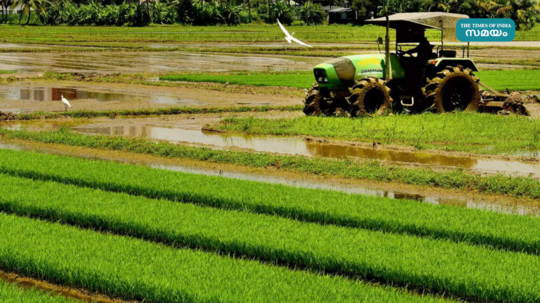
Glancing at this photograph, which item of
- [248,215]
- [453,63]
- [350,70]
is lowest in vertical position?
[248,215]

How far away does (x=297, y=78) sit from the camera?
26562mm

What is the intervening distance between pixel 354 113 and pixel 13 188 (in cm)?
847

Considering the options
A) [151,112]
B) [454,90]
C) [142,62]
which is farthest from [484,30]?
[151,112]

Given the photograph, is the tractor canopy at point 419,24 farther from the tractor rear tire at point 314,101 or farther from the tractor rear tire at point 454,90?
the tractor rear tire at point 314,101

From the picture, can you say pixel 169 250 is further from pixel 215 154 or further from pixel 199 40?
pixel 199 40

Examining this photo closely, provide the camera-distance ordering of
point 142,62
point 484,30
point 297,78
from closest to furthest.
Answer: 1. point 297,78
2. point 142,62
3. point 484,30

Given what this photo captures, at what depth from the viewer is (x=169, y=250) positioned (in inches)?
278

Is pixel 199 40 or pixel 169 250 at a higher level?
pixel 199 40

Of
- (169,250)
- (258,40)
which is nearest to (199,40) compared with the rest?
(258,40)

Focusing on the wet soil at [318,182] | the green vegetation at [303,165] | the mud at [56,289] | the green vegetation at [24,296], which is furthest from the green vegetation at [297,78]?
the green vegetation at [24,296]

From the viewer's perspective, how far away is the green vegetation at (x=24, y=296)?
5.65 m

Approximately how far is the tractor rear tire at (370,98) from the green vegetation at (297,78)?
7.75 meters

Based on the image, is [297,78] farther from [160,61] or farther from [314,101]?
[160,61]

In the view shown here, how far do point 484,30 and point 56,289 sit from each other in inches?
1561
